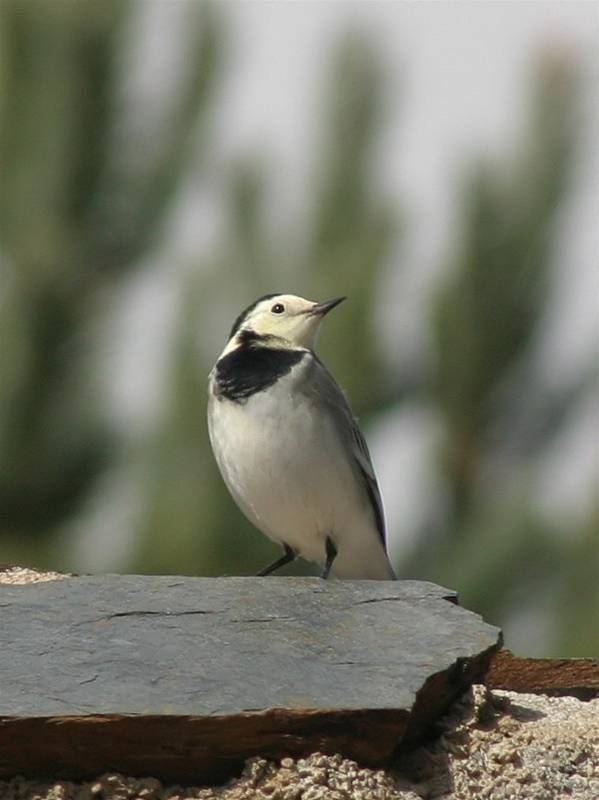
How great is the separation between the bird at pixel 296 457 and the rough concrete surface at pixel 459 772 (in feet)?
7.43

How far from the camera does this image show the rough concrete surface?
4.18m

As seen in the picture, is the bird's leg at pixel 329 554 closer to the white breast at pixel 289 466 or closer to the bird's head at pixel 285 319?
the white breast at pixel 289 466

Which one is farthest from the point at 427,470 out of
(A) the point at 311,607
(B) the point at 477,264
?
(A) the point at 311,607

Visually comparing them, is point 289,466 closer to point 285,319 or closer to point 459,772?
point 285,319

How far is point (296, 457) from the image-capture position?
703 centimetres

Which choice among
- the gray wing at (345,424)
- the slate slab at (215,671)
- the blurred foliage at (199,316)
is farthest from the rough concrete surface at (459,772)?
the blurred foliage at (199,316)

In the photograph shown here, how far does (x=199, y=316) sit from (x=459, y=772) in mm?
8493

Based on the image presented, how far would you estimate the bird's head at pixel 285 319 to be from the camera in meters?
7.84

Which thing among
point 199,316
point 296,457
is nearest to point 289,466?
point 296,457

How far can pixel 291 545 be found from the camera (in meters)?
7.52

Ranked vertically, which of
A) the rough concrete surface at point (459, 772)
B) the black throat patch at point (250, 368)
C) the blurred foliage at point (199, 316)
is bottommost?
the blurred foliage at point (199, 316)

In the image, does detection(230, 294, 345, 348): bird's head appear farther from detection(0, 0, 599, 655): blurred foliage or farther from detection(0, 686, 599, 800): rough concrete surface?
detection(0, 0, 599, 655): blurred foliage

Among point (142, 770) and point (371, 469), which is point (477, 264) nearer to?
point (371, 469)

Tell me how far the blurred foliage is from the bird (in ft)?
15.9
